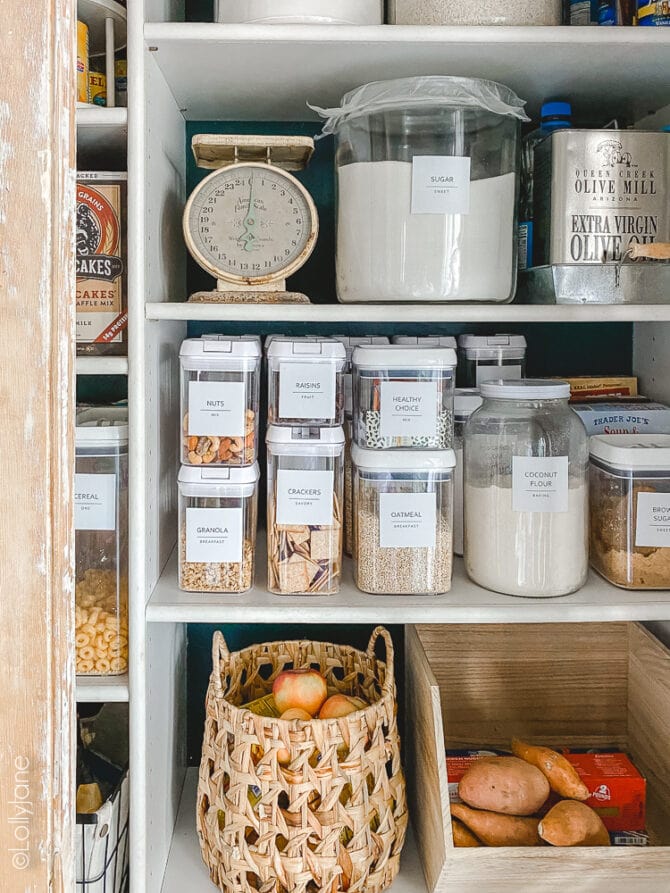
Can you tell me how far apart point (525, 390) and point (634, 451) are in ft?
0.62

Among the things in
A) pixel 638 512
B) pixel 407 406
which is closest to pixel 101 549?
pixel 407 406

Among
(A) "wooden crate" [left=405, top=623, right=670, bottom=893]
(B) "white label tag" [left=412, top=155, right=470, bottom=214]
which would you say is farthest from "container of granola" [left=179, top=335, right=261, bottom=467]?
(A) "wooden crate" [left=405, top=623, right=670, bottom=893]

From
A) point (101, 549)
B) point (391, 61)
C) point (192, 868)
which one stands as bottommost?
point (192, 868)

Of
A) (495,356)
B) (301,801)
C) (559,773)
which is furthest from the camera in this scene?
(495,356)

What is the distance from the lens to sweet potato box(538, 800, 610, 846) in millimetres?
1168

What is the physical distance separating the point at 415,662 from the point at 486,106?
2.89 ft

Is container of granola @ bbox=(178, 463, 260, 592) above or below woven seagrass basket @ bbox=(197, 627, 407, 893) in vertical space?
above

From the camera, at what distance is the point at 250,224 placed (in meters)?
1.23

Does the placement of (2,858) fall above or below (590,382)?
below

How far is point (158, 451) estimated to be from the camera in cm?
124

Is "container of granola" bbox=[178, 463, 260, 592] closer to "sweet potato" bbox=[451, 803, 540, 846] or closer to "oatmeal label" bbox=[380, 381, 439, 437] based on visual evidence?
"oatmeal label" bbox=[380, 381, 439, 437]

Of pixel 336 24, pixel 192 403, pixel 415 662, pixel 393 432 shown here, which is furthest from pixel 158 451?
pixel 336 24

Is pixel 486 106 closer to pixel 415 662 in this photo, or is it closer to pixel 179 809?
pixel 415 662

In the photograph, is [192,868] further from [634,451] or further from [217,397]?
[634,451]
